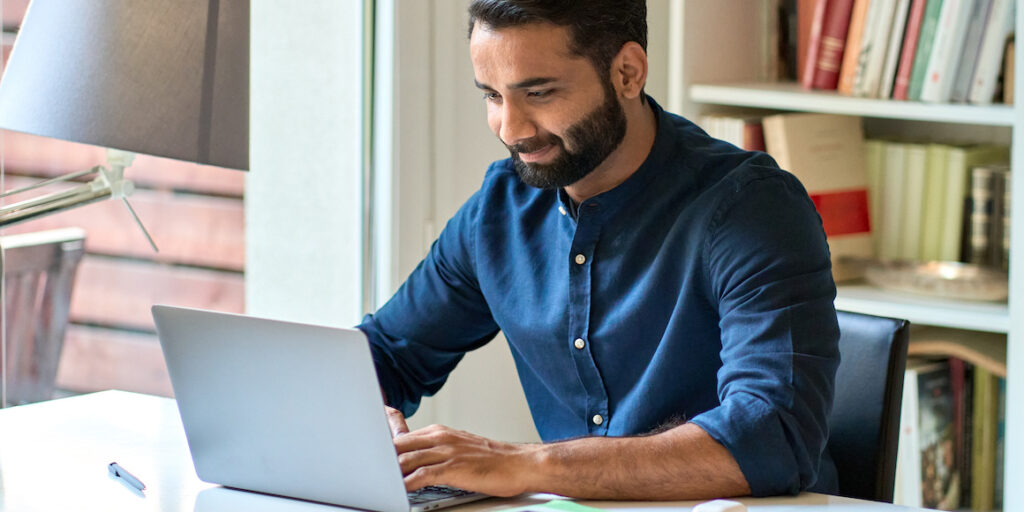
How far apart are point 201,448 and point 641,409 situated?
55 centimetres

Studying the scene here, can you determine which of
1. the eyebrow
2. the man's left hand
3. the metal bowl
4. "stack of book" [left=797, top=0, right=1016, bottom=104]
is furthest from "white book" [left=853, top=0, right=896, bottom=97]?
the man's left hand

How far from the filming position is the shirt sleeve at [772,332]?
1.31 meters

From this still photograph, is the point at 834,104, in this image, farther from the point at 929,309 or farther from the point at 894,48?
the point at 929,309

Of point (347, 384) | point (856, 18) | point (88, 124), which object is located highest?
point (856, 18)

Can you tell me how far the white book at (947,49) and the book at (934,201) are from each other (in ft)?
0.45

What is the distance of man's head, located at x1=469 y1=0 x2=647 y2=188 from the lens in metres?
1.53

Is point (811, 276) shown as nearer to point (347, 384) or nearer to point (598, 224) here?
point (598, 224)

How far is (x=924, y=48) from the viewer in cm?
230

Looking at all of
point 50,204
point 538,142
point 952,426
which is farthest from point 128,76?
point 952,426

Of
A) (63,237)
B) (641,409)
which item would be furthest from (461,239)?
(63,237)

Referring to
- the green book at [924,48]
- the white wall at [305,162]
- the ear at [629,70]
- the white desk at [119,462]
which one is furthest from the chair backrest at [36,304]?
the green book at [924,48]

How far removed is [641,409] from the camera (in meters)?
1.59

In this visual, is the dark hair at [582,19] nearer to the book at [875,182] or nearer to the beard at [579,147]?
the beard at [579,147]

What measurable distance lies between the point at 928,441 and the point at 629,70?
113 cm
